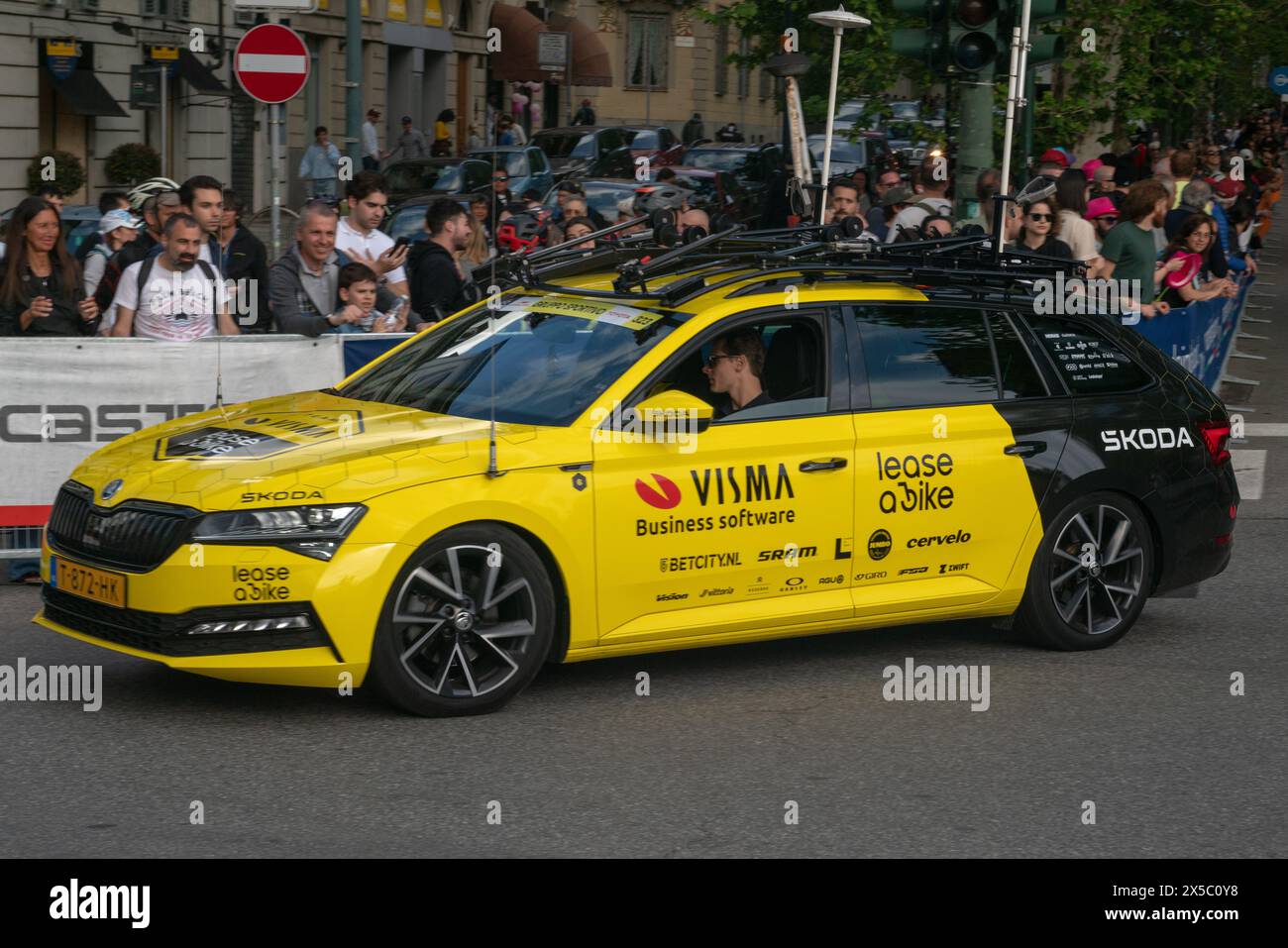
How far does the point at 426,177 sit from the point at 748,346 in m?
22.5

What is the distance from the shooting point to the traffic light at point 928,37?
13.7 meters

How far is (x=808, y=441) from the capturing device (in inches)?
311

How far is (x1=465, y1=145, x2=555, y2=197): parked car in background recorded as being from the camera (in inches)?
1264

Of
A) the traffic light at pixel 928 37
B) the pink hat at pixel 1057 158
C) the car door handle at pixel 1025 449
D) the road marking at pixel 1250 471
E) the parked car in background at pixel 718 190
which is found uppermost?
the traffic light at pixel 928 37

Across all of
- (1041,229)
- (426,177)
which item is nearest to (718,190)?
(426,177)

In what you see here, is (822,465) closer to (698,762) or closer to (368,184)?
(698,762)

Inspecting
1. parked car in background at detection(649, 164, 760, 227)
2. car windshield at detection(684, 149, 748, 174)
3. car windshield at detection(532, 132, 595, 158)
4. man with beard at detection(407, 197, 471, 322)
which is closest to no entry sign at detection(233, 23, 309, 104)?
man with beard at detection(407, 197, 471, 322)

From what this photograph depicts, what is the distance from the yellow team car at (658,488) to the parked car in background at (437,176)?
2078 centimetres

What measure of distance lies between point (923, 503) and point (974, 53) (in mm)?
6397

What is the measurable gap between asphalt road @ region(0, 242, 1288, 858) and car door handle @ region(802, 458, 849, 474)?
876 millimetres

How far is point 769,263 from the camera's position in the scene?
27.7ft

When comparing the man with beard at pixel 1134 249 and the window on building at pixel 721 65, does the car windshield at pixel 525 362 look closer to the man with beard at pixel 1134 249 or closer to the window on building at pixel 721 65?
the man with beard at pixel 1134 249

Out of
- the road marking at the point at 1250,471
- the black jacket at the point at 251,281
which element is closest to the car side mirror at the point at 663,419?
the black jacket at the point at 251,281

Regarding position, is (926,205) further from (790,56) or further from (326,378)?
(326,378)
